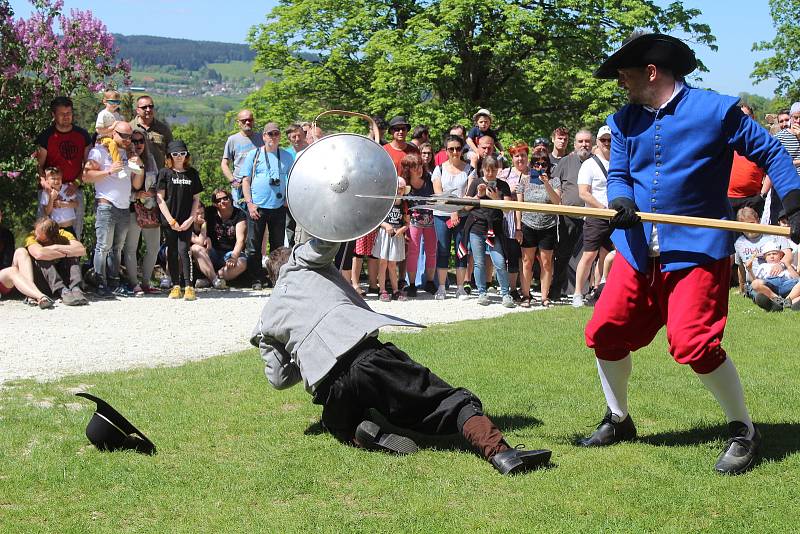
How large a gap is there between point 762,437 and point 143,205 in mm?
8505

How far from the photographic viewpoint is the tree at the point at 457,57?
26.1 metres

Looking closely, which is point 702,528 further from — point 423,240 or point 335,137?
Answer: point 423,240

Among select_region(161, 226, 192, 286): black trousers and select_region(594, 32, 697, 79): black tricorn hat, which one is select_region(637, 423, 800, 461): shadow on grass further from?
select_region(161, 226, 192, 286): black trousers

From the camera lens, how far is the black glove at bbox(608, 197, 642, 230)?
5.07 m

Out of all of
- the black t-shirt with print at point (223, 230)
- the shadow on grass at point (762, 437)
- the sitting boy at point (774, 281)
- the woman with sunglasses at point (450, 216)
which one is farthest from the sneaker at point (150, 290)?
the shadow on grass at point (762, 437)

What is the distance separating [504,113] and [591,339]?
22886 millimetres

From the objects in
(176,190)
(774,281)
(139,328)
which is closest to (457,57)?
(176,190)

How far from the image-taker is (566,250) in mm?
12430

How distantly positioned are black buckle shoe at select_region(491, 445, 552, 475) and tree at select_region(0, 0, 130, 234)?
957cm

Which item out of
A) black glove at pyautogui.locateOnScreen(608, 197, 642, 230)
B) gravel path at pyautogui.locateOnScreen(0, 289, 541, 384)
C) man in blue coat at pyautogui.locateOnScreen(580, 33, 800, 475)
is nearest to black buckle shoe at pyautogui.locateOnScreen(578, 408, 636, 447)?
man in blue coat at pyautogui.locateOnScreen(580, 33, 800, 475)

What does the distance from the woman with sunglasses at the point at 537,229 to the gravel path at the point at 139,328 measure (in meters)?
0.56

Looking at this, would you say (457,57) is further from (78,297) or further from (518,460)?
(518,460)

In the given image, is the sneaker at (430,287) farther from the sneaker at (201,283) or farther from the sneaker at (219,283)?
the sneaker at (201,283)

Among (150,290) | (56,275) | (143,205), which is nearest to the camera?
(56,275)
